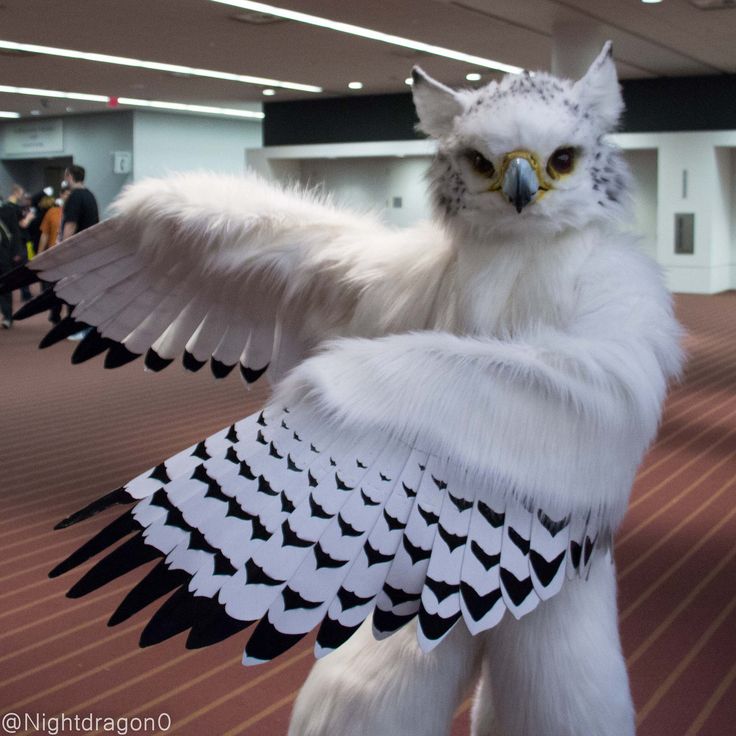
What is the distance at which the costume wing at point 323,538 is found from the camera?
41.9 inches

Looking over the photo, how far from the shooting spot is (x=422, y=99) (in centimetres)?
152

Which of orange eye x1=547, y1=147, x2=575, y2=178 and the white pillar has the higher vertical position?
the white pillar

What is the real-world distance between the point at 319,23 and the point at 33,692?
822cm

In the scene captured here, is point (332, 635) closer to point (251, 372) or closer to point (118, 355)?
point (251, 372)

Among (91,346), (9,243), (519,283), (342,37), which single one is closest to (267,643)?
(519,283)

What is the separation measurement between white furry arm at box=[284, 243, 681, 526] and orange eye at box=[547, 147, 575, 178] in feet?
1.03

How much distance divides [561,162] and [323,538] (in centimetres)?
68

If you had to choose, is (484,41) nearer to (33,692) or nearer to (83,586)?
(33,692)

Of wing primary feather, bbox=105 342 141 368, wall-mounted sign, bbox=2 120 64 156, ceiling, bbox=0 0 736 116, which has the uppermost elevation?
ceiling, bbox=0 0 736 116

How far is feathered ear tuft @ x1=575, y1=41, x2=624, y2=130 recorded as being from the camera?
149 cm

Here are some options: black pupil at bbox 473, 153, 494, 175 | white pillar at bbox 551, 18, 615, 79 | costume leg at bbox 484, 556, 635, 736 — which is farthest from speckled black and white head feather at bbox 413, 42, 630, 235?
white pillar at bbox 551, 18, 615, 79

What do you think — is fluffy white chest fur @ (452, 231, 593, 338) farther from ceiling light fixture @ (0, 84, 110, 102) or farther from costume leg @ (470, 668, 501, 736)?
ceiling light fixture @ (0, 84, 110, 102)

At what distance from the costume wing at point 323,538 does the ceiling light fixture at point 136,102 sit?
14925mm

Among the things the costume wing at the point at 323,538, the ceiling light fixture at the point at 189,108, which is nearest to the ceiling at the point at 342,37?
the ceiling light fixture at the point at 189,108
